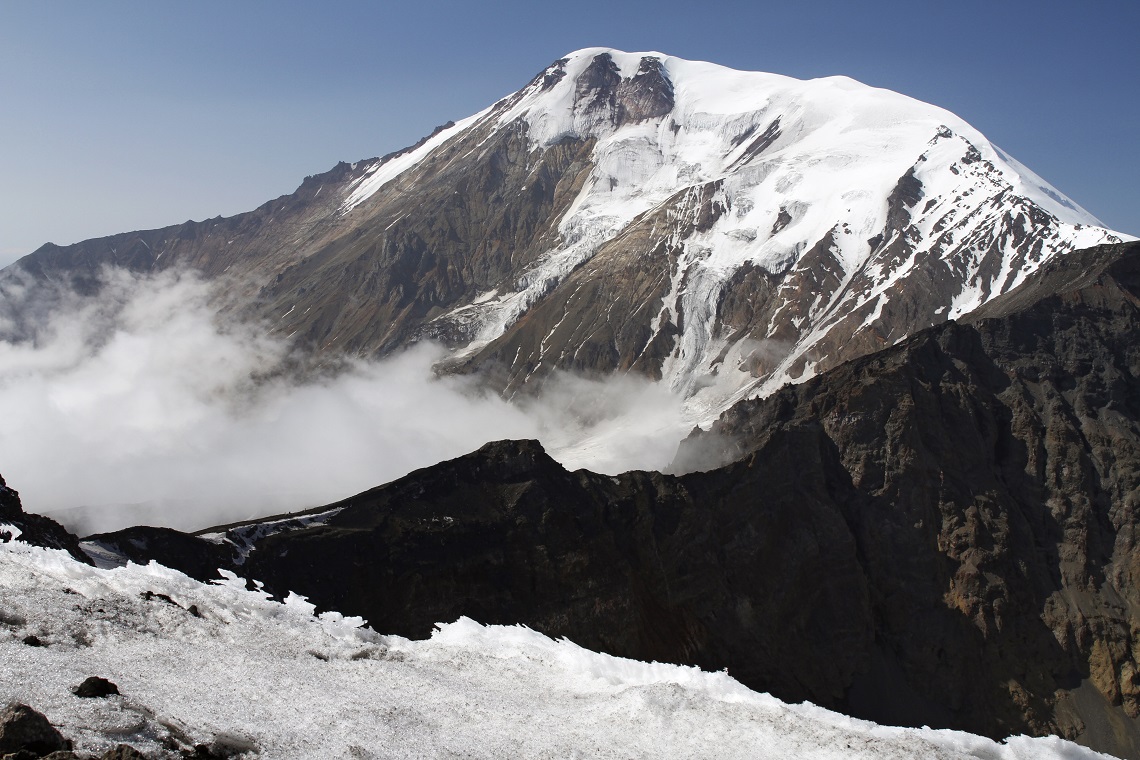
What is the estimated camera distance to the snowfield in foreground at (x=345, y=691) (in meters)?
26.8

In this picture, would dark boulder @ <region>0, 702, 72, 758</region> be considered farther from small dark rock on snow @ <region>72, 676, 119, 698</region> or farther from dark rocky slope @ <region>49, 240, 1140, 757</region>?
dark rocky slope @ <region>49, 240, 1140, 757</region>

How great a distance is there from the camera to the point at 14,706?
74.9 ft

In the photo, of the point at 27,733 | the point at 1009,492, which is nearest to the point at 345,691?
the point at 27,733

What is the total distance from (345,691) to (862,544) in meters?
100

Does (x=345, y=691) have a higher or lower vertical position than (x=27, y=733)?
lower

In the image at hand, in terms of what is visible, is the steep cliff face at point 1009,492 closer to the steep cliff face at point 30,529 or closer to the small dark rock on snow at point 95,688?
the steep cliff face at point 30,529

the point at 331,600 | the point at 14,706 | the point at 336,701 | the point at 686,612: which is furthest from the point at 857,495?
the point at 14,706

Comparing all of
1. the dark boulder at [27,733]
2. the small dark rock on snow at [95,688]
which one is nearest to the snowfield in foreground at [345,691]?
the small dark rock on snow at [95,688]

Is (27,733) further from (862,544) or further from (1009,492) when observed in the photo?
(1009,492)

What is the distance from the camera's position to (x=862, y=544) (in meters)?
122

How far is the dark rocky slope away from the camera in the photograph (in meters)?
89.5

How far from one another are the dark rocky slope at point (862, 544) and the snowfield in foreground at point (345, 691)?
1323 inches

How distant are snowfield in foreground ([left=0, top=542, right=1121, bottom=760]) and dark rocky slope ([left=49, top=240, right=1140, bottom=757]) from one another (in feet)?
110

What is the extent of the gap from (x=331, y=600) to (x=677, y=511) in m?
41.5
